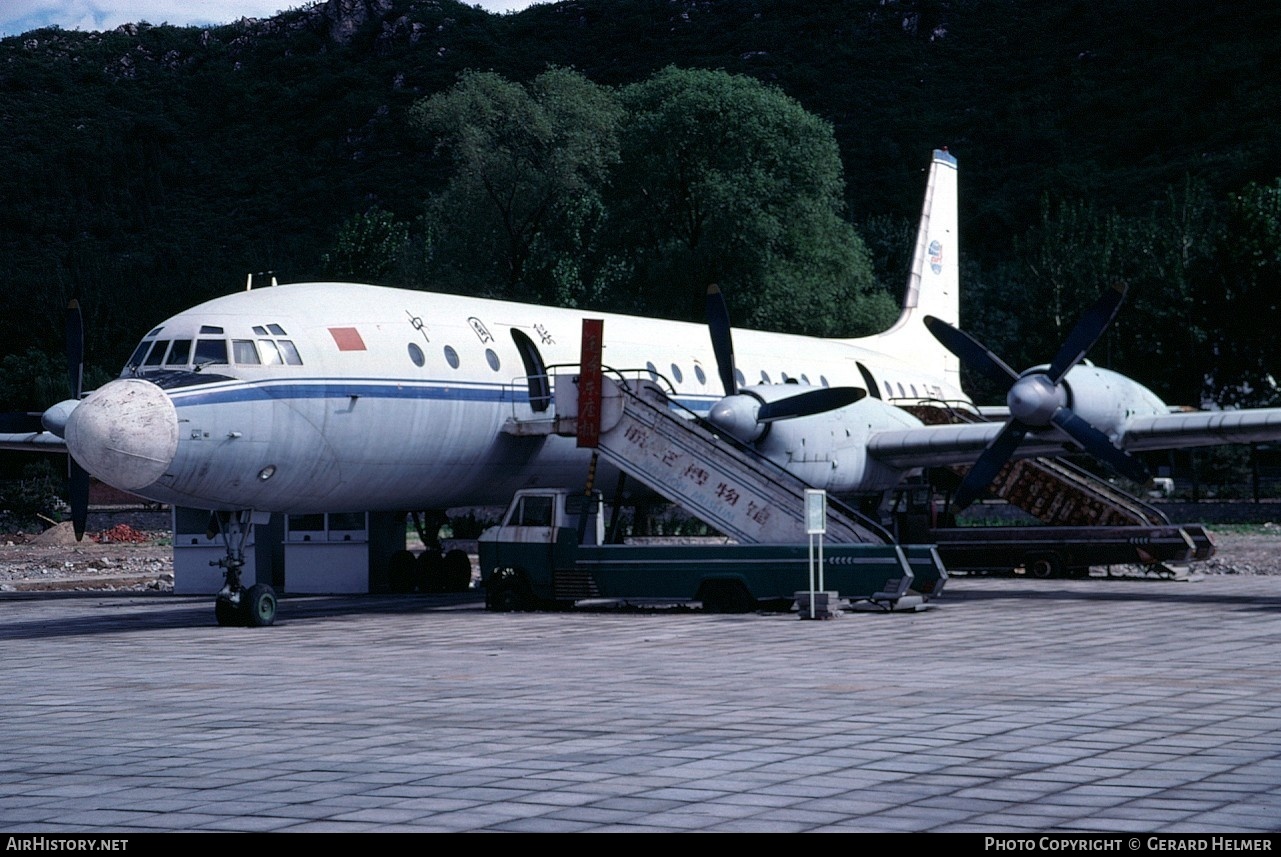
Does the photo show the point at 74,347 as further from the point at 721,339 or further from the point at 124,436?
the point at 721,339

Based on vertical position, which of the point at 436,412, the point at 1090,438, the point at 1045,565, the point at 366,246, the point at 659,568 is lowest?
the point at 1045,565

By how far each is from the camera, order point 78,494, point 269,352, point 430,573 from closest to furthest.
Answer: point 269,352, point 78,494, point 430,573

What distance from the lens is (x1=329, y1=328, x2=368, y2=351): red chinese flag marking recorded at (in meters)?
22.4

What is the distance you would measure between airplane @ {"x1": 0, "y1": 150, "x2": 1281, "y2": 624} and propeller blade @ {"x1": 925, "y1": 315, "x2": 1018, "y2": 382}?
4 cm

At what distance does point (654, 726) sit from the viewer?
11602mm

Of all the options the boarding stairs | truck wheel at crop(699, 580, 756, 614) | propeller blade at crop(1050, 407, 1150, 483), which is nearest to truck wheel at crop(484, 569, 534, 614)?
the boarding stairs

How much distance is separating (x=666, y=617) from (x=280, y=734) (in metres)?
12.3

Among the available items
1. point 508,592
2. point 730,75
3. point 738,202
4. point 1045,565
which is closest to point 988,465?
point 1045,565

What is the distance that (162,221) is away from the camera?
525 ft

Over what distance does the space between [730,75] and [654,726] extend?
274 feet

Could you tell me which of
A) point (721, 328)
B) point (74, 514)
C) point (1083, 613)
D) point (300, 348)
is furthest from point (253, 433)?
point (1083, 613)

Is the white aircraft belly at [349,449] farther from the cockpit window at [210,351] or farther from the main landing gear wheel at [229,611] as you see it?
the main landing gear wheel at [229,611]

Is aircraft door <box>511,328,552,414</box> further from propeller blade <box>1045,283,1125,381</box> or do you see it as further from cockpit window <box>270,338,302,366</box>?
propeller blade <box>1045,283,1125,381</box>

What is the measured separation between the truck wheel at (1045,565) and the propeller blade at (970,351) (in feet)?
23.0
